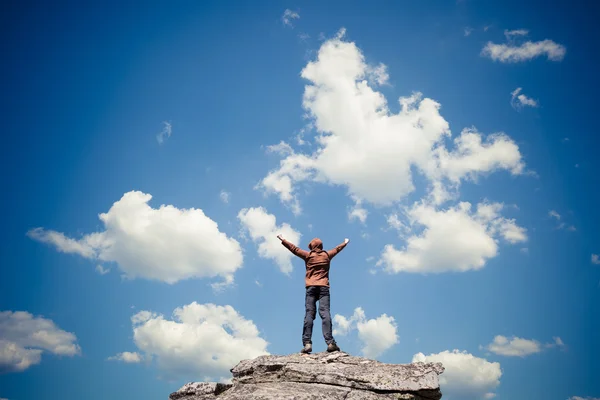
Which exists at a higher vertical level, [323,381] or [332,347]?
[332,347]

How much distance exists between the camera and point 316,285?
14.3 m

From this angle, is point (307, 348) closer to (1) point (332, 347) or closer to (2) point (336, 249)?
(1) point (332, 347)

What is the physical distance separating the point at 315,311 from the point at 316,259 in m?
1.86

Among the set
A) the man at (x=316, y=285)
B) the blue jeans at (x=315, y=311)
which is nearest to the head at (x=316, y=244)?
the man at (x=316, y=285)

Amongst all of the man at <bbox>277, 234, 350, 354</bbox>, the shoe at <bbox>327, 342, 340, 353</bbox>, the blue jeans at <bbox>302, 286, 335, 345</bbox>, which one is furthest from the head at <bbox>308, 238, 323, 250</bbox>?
the shoe at <bbox>327, 342, 340, 353</bbox>

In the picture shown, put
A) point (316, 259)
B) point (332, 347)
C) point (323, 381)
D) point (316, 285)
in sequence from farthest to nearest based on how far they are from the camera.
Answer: point (316, 259)
point (316, 285)
point (332, 347)
point (323, 381)

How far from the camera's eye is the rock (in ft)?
34.7

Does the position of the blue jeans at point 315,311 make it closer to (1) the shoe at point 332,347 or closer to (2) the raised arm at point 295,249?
(1) the shoe at point 332,347

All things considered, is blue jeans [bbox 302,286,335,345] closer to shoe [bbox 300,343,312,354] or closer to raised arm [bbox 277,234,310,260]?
shoe [bbox 300,343,312,354]

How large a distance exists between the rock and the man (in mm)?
903

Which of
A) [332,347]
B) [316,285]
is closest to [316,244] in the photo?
[316,285]

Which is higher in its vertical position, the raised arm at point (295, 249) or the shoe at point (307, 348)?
the raised arm at point (295, 249)

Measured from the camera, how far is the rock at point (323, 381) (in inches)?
416

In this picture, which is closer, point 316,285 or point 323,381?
point 323,381
